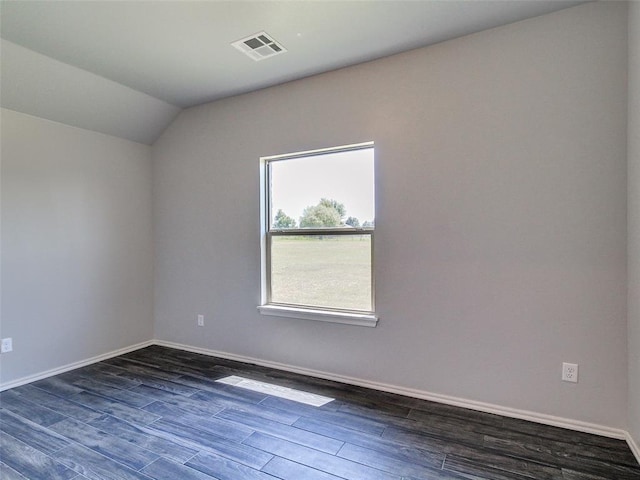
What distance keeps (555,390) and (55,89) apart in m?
4.49

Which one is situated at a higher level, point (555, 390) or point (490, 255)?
point (490, 255)

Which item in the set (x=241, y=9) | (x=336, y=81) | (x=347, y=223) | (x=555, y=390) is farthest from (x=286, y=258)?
(x=555, y=390)

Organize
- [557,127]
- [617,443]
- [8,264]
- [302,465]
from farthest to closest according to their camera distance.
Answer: [8,264], [557,127], [617,443], [302,465]

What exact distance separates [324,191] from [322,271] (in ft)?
2.43

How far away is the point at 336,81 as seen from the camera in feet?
9.05

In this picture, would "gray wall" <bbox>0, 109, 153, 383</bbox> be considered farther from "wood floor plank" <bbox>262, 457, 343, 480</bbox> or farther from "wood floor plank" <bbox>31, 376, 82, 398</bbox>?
"wood floor plank" <bbox>262, 457, 343, 480</bbox>

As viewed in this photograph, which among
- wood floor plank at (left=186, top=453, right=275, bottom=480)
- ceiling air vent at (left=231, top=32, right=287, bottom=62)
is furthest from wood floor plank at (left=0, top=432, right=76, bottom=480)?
ceiling air vent at (left=231, top=32, right=287, bottom=62)

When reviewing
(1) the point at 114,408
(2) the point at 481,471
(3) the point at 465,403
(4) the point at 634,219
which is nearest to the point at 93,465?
(1) the point at 114,408

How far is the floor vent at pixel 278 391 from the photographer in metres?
2.45

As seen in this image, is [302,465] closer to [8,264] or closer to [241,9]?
[241,9]

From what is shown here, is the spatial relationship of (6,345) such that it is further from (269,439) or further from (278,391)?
(269,439)

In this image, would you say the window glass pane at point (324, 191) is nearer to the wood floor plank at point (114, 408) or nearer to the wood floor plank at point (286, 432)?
the wood floor plank at point (286, 432)

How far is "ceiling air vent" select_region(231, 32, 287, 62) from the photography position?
2.30m

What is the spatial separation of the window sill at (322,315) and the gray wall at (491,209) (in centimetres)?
7
